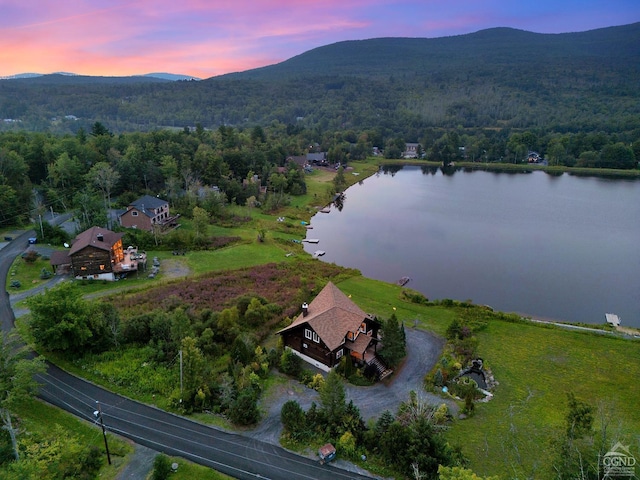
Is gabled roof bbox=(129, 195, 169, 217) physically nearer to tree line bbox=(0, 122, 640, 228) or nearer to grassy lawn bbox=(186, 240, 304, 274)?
tree line bbox=(0, 122, 640, 228)

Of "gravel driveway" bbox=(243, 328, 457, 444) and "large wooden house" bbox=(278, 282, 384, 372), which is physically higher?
"large wooden house" bbox=(278, 282, 384, 372)

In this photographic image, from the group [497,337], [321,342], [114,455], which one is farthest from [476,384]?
[114,455]

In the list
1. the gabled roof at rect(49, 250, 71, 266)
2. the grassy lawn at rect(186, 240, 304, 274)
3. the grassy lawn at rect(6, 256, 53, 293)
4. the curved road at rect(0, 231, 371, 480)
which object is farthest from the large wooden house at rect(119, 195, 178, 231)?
the curved road at rect(0, 231, 371, 480)

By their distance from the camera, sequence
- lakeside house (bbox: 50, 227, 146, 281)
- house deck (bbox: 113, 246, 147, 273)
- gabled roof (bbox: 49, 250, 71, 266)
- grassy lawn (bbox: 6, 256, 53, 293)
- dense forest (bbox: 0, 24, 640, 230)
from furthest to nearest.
Result: 1. dense forest (bbox: 0, 24, 640, 230)
2. house deck (bbox: 113, 246, 147, 273)
3. gabled roof (bbox: 49, 250, 71, 266)
4. lakeside house (bbox: 50, 227, 146, 281)
5. grassy lawn (bbox: 6, 256, 53, 293)

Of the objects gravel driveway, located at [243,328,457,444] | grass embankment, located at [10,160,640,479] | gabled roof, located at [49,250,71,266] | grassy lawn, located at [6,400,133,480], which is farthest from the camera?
gabled roof, located at [49,250,71,266]

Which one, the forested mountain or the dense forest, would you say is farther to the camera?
the forested mountain

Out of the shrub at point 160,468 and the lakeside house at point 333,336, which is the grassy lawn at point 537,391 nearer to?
the lakeside house at point 333,336
